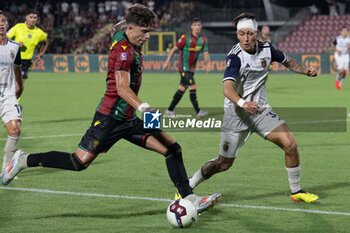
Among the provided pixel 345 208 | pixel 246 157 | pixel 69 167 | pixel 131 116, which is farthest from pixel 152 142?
pixel 246 157

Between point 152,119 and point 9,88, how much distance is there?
3943mm

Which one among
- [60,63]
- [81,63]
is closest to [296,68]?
[81,63]

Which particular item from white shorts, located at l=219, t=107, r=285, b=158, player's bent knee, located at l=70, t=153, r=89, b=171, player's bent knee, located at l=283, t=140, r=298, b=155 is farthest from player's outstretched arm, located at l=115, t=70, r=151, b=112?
player's bent knee, located at l=283, t=140, r=298, b=155

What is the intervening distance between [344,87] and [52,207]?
940 inches

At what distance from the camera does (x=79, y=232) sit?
8.01 m

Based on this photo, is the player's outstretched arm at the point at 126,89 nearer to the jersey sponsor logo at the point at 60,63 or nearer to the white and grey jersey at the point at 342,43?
the white and grey jersey at the point at 342,43

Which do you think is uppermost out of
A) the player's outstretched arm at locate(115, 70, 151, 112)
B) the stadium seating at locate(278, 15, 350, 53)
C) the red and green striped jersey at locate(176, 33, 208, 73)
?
the player's outstretched arm at locate(115, 70, 151, 112)

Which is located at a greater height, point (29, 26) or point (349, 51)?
point (29, 26)

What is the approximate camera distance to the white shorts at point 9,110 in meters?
11.1

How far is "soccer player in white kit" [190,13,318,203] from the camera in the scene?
928 centimetres

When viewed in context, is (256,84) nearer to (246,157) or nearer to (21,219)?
Answer: (21,219)

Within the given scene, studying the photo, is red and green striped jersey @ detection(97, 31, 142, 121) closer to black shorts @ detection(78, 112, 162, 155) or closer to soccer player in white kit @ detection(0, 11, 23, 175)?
black shorts @ detection(78, 112, 162, 155)

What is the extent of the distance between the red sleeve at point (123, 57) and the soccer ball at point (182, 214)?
4.60ft

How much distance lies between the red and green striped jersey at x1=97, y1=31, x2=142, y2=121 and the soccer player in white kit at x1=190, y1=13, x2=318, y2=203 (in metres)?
1.10
